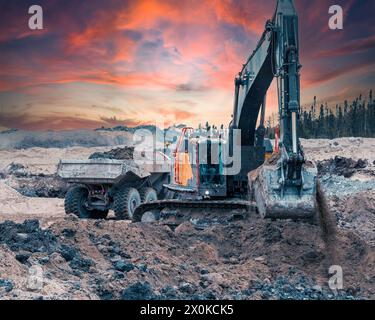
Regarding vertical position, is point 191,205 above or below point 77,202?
below

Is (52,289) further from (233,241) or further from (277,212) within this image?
(233,241)

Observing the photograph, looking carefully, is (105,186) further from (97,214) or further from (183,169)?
(183,169)

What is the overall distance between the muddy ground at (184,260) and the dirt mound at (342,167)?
1137 centimetres

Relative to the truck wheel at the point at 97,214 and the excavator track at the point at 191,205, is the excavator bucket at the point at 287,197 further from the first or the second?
the truck wheel at the point at 97,214

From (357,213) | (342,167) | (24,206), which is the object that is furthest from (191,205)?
(342,167)

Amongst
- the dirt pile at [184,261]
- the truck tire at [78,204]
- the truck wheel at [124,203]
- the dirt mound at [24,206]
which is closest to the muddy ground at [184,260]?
the dirt pile at [184,261]

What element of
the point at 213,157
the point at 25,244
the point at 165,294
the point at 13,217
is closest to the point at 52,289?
the point at 165,294

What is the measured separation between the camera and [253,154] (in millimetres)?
10094

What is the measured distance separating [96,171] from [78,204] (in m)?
1.16

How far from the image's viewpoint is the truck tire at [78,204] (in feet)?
40.3

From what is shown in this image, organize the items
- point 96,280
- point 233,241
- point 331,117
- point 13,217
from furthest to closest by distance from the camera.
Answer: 1. point 331,117
2. point 13,217
3. point 233,241
4. point 96,280

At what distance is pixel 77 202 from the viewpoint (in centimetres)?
1233

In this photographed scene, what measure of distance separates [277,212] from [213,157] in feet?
11.3

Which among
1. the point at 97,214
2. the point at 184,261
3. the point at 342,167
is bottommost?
the point at 184,261
